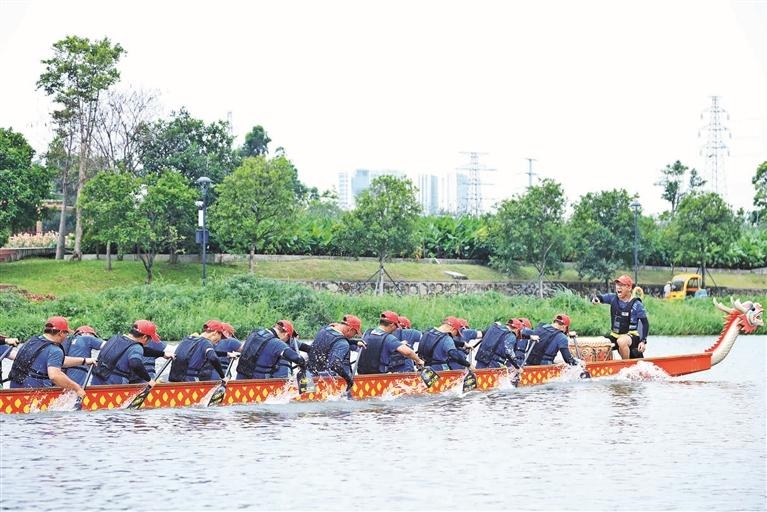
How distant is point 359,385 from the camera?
73.6ft

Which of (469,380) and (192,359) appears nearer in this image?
(192,359)

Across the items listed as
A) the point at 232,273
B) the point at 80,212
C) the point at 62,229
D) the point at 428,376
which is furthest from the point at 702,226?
the point at 428,376

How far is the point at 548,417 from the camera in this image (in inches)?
888

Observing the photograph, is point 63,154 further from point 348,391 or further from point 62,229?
point 348,391

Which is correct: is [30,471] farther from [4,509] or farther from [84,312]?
[84,312]

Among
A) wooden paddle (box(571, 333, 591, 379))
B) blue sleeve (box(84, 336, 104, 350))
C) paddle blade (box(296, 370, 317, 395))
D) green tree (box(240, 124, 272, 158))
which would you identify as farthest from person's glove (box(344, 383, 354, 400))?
green tree (box(240, 124, 272, 158))

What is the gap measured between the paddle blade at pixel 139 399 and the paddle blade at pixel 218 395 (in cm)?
123

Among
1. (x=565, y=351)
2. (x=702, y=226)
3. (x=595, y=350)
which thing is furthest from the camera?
(x=702, y=226)

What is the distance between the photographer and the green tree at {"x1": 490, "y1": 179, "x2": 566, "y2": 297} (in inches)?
2724

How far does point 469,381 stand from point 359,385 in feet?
9.92

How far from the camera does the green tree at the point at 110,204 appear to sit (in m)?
59.0

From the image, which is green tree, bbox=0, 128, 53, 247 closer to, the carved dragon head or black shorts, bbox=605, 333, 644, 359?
→ black shorts, bbox=605, 333, 644, 359

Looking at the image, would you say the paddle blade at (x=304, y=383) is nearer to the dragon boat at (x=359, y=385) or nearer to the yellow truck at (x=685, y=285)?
the dragon boat at (x=359, y=385)

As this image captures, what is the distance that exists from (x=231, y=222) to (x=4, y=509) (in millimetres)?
48538
